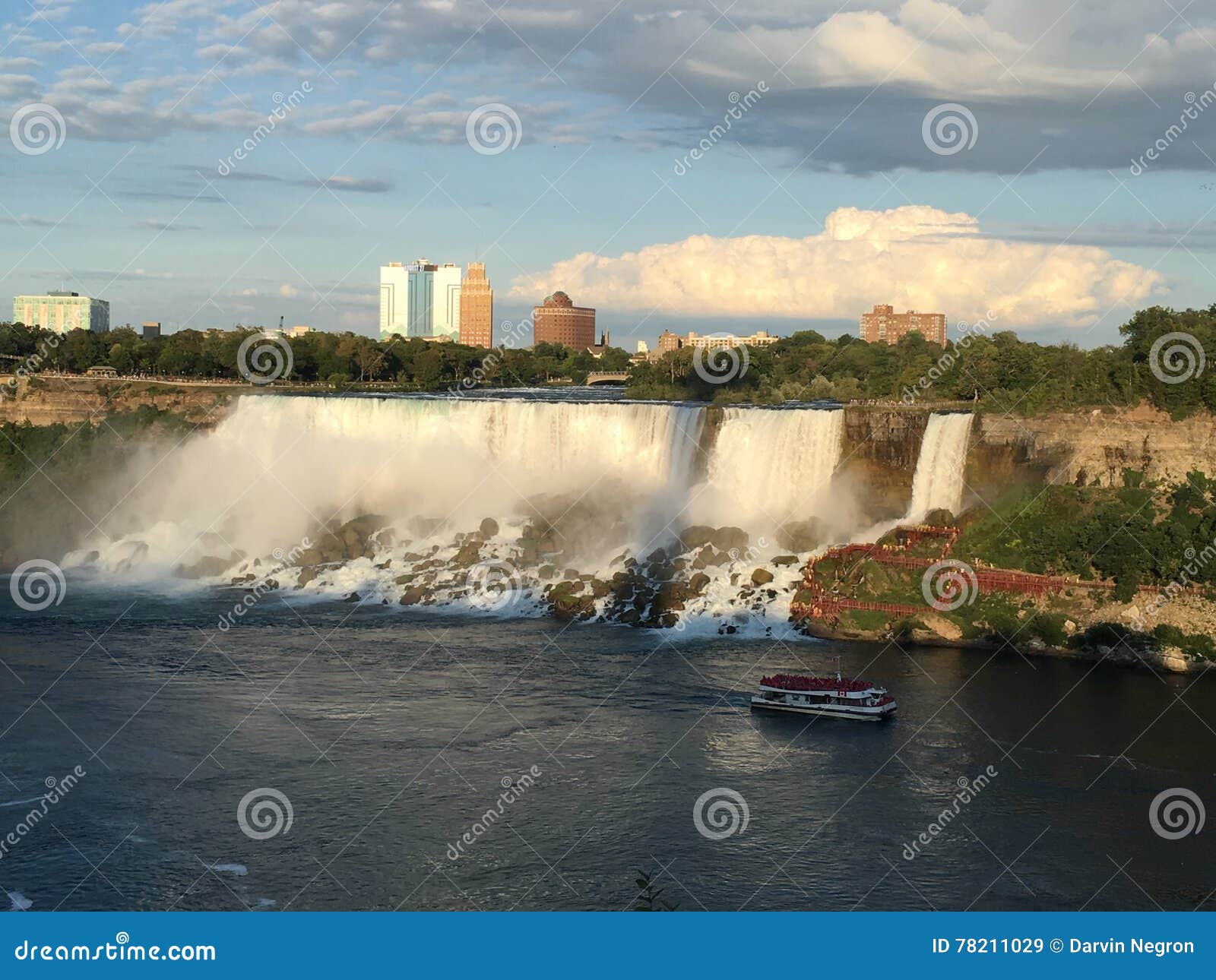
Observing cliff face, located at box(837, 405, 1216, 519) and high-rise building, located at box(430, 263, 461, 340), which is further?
high-rise building, located at box(430, 263, 461, 340)

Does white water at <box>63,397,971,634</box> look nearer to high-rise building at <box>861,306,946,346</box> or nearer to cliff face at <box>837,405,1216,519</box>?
cliff face at <box>837,405,1216,519</box>

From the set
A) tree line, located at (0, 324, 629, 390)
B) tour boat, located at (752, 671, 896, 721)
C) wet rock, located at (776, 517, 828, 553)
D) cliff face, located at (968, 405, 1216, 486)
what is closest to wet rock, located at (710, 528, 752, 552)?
wet rock, located at (776, 517, 828, 553)

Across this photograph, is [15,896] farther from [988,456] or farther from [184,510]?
[184,510]

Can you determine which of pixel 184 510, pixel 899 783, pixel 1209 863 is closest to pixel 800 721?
pixel 899 783

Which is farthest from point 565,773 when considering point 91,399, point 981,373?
point 91,399

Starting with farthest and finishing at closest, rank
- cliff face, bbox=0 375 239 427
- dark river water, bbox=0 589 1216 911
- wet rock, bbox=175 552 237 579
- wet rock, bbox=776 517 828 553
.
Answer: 1. cliff face, bbox=0 375 239 427
2. wet rock, bbox=175 552 237 579
3. wet rock, bbox=776 517 828 553
4. dark river water, bbox=0 589 1216 911

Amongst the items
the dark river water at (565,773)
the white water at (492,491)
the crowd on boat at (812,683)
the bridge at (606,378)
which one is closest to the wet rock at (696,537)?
the white water at (492,491)

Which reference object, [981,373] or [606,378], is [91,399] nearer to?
[981,373]

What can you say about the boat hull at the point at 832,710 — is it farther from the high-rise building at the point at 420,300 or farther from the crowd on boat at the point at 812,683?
the high-rise building at the point at 420,300
